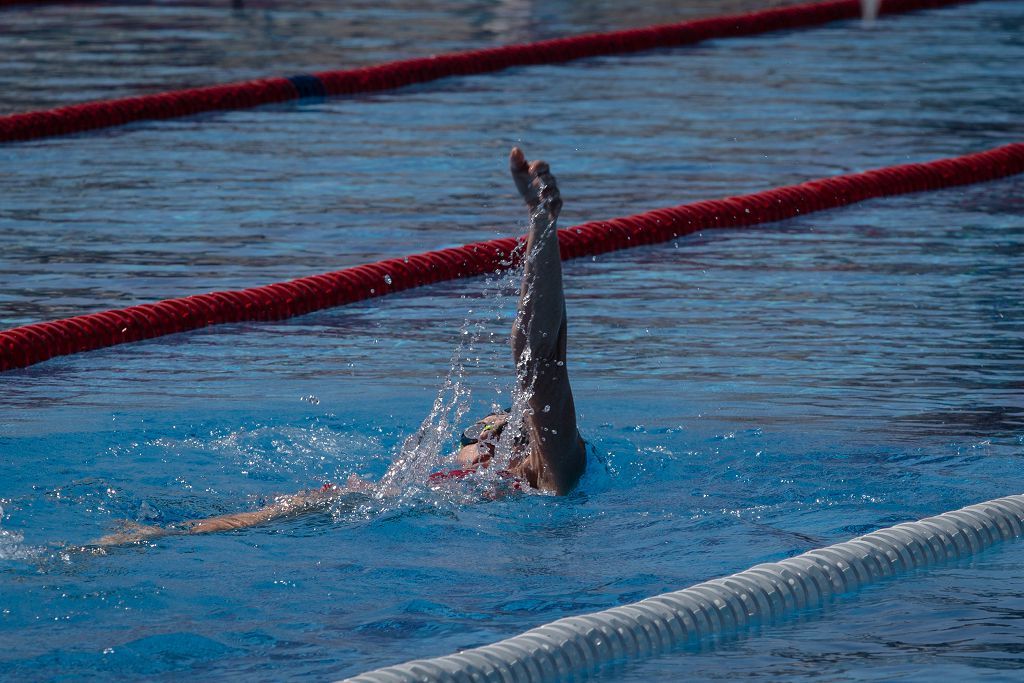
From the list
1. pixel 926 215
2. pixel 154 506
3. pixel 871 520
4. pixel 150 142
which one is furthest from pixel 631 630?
pixel 150 142

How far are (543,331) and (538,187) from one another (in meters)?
0.41

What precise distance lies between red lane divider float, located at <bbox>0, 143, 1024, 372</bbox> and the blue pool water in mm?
98

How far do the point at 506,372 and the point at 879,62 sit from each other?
804cm

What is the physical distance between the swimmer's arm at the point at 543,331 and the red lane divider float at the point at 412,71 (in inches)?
261

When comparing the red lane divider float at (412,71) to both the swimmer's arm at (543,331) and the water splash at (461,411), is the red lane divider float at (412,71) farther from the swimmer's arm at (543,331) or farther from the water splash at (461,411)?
the swimmer's arm at (543,331)

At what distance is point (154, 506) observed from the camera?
17.1ft

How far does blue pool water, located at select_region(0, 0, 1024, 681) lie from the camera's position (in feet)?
13.7

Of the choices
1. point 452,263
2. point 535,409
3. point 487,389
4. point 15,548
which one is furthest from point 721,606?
point 452,263

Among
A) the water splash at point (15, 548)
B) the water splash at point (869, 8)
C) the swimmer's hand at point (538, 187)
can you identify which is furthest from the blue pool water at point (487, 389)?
the water splash at point (869, 8)

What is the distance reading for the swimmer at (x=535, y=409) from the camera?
458cm

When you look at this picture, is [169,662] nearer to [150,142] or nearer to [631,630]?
[631,630]

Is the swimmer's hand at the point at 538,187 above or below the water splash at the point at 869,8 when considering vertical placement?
below

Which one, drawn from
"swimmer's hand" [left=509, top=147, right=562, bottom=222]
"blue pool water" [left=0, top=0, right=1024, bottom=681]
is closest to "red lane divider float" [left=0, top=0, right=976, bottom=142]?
"blue pool water" [left=0, top=0, right=1024, bottom=681]

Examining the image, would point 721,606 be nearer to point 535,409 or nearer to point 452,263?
point 535,409
